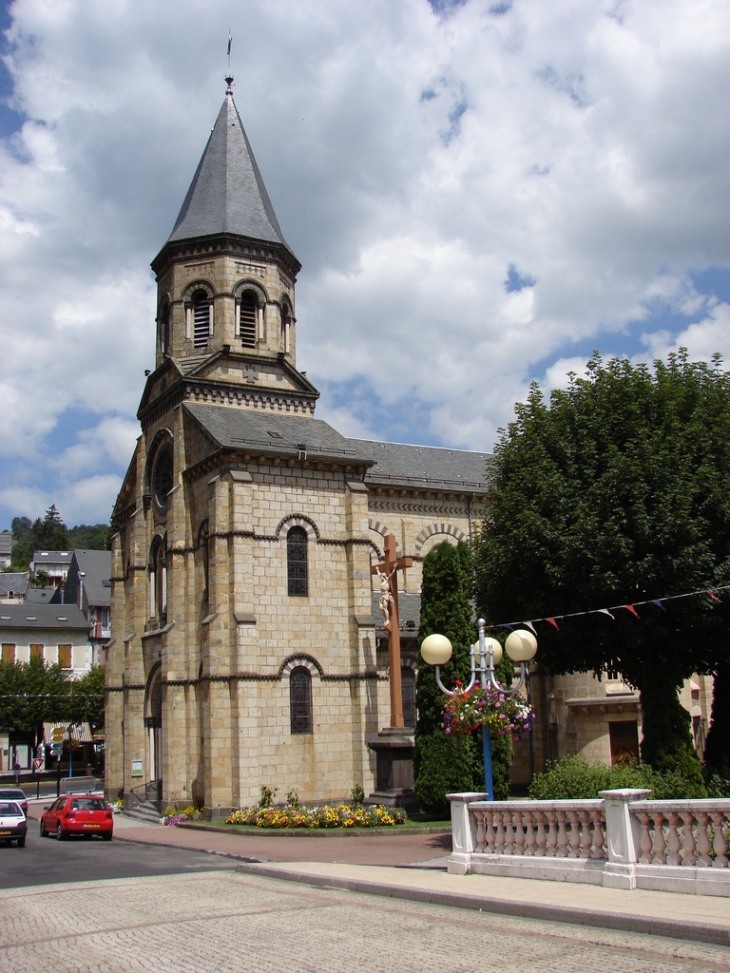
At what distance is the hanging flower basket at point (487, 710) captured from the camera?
1503cm

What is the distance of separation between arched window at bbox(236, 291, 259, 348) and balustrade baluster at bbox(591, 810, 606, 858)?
24854 mm

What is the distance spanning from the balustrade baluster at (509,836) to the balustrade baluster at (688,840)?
3159mm

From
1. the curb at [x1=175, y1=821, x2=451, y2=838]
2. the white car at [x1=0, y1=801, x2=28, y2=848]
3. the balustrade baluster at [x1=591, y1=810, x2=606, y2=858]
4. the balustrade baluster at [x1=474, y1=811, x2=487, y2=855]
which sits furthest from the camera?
the white car at [x1=0, y1=801, x2=28, y2=848]

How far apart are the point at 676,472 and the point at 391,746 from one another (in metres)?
11.4

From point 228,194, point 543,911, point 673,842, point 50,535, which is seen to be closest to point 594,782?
point 673,842

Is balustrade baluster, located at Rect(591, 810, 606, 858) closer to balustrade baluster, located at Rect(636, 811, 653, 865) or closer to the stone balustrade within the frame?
the stone balustrade

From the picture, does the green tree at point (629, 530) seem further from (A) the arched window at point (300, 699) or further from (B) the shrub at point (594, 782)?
(A) the arched window at point (300, 699)

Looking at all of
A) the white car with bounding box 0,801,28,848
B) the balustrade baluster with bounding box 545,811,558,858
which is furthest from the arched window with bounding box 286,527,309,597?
the balustrade baluster with bounding box 545,811,558,858

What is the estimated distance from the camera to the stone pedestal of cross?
2542 centimetres

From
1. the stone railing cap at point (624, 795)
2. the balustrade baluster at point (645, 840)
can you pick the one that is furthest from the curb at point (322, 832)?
the balustrade baluster at point (645, 840)

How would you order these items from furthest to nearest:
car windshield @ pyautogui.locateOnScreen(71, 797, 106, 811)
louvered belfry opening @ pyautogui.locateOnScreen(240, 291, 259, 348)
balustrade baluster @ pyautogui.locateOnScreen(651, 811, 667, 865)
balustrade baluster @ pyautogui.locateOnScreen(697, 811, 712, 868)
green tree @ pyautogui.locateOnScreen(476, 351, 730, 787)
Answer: louvered belfry opening @ pyautogui.locateOnScreen(240, 291, 259, 348)
car windshield @ pyautogui.locateOnScreen(71, 797, 106, 811)
green tree @ pyautogui.locateOnScreen(476, 351, 730, 787)
balustrade baluster @ pyautogui.locateOnScreen(651, 811, 667, 865)
balustrade baluster @ pyautogui.locateOnScreen(697, 811, 712, 868)

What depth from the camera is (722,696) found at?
22344 mm

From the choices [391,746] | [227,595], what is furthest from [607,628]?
[227,595]

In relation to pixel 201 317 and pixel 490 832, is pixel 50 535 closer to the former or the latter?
pixel 201 317
